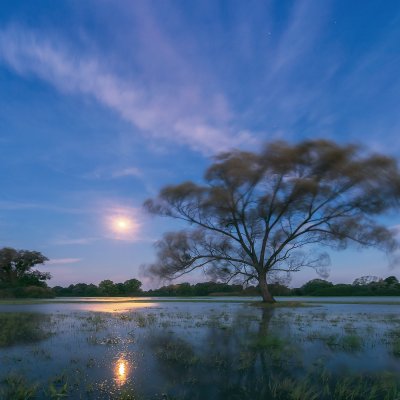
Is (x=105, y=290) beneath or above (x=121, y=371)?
above

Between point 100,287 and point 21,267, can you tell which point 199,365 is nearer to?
point 21,267

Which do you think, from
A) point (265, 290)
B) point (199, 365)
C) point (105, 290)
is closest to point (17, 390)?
point (199, 365)

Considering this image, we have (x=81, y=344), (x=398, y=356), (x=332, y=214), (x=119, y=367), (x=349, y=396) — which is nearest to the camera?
(x=349, y=396)

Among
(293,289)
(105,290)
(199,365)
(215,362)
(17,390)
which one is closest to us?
(17,390)

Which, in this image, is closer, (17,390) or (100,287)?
(17,390)

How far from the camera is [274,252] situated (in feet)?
86.7

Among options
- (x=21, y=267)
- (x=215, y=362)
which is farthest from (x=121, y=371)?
(x=21, y=267)

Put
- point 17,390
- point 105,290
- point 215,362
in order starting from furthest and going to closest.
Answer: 1. point 105,290
2. point 215,362
3. point 17,390

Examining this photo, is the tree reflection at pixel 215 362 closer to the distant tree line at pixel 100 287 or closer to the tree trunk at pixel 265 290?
the tree trunk at pixel 265 290

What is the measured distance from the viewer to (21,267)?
242 ft

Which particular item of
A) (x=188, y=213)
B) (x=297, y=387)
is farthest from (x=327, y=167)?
(x=297, y=387)

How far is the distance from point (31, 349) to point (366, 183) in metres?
20.7

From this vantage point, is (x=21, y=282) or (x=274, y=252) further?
(x=21, y=282)

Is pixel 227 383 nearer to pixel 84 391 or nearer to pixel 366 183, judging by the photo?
pixel 84 391
